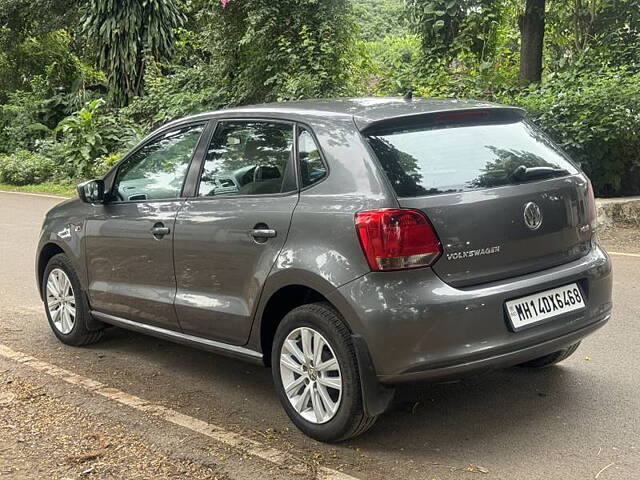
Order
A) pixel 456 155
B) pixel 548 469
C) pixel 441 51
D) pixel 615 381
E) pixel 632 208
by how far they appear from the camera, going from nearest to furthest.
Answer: pixel 548 469 < pixel 456 155 < pixel 615 381 < pixel 632 208 < pixel 441 51

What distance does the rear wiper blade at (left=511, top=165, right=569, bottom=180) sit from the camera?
3855 mm

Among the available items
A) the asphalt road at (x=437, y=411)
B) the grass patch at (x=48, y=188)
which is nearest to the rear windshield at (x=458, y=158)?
the asphalt road at (x=437, y=411)

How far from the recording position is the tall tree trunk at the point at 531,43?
13797 millimetres

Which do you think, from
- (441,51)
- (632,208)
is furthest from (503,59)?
(632,208)

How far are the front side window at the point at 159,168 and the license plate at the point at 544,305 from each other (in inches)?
84.4

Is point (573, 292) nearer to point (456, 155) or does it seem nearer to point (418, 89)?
point (456, 155)

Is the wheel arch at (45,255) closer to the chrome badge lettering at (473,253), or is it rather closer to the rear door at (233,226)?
the rear door at (233,226)

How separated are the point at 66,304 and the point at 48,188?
13936 millimetres

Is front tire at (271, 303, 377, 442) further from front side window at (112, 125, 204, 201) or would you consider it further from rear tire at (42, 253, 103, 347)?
rear tire at (42, 253, 103, 347)

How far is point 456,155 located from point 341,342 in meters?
1.09

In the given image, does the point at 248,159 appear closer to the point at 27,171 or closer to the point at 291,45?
the point at 291,45

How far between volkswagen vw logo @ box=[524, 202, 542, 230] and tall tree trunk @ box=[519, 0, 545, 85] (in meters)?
10.6

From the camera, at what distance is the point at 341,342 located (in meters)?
3.62

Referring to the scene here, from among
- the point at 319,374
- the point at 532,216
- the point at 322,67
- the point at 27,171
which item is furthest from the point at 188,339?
the point at 27,171
